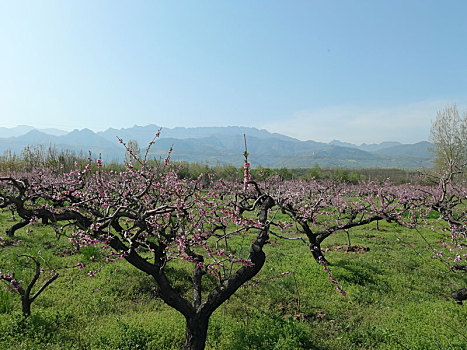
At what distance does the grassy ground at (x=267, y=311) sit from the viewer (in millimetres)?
6504

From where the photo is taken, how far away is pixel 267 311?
8.15 m

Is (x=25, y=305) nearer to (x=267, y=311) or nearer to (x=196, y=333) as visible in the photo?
(x=196, y=333)

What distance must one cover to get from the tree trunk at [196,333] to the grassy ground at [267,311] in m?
0.57

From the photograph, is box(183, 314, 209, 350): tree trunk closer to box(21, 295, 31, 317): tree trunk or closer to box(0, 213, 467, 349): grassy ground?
box(0, 213, 467, 349): grassy ground

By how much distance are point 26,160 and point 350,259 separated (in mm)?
82057

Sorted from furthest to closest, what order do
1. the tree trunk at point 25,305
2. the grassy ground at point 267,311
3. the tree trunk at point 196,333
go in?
the tree trunk at point 25,305 → the grassy ground at point 267,311 → the tree trunk at point 196,333

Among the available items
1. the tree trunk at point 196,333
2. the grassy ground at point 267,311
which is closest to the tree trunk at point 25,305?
the grassy ground at point 267,311

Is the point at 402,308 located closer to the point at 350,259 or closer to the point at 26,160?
the point at 350,259

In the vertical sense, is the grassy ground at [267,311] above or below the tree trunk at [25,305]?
below

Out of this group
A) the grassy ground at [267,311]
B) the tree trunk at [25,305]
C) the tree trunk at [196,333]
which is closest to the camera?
the tree trunk at [196,333]

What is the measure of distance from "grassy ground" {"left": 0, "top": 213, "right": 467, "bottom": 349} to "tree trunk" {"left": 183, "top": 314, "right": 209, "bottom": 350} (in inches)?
22.6

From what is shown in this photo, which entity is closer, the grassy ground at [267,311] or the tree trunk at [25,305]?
the grassy ground at [267,311]

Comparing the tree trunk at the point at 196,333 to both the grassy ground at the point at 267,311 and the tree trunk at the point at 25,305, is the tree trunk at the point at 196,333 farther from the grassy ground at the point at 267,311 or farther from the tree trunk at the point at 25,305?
the tree trunk at the point at 25,305

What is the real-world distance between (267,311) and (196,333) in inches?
117
